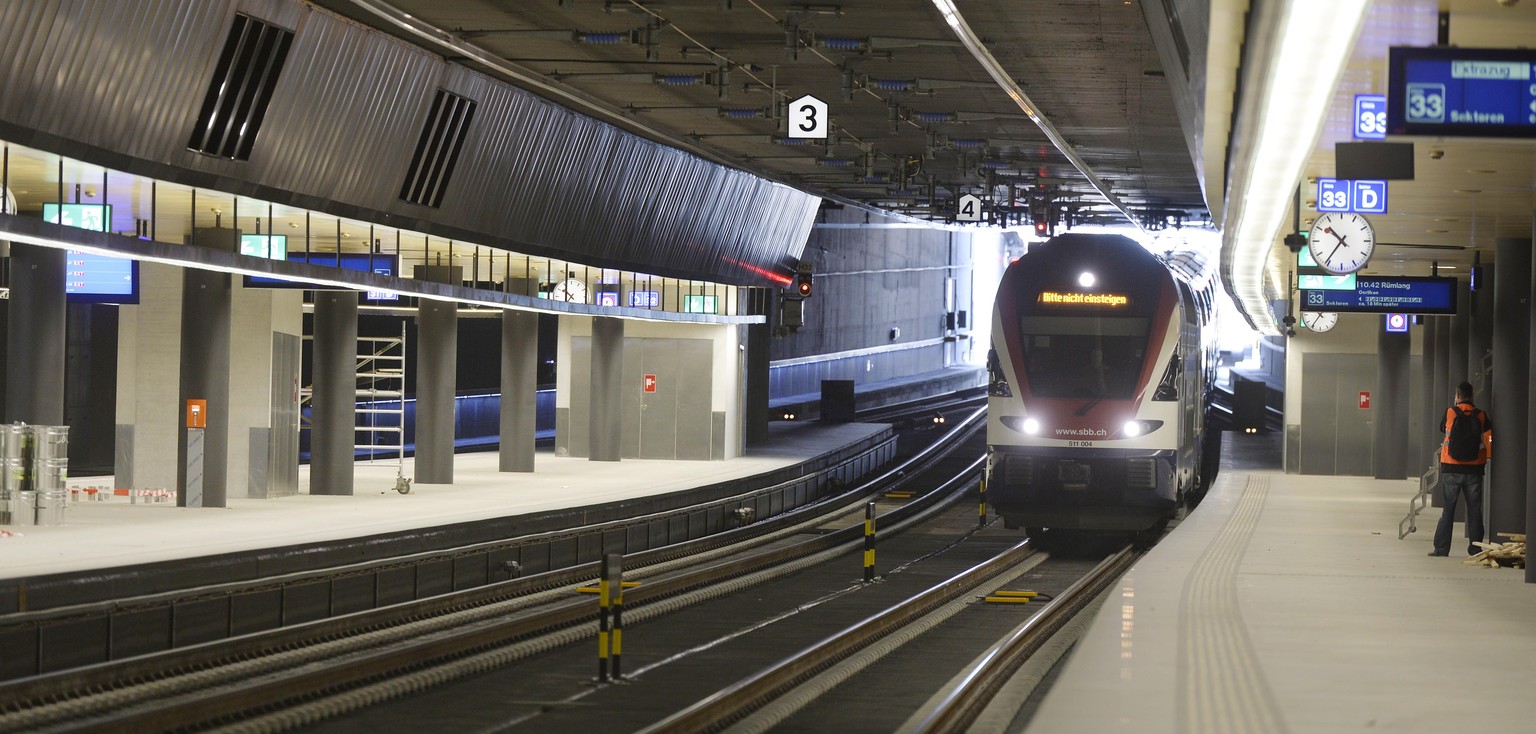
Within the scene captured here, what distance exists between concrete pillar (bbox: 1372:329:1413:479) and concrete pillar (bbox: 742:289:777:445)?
14.2 m

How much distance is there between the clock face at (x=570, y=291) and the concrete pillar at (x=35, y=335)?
14191 mm

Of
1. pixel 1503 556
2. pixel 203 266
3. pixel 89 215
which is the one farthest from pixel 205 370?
pixel 1503 556

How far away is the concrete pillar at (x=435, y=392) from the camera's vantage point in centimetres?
2734

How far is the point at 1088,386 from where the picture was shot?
Result: 20.3 meters

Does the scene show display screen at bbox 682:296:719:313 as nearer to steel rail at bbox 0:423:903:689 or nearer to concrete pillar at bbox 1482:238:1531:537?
steel rail at bbox 0:423:903:689

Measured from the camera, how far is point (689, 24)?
66.8ft

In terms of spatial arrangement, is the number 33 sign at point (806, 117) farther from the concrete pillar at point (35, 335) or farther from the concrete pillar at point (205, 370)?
the concrete pillar at point (35, 335)

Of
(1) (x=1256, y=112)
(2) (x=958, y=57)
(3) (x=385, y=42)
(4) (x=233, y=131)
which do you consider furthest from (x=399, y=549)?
(1) (x=1256, y=112)

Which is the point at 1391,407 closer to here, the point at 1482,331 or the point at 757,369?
the point at 1482,331

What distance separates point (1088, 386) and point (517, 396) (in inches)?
545

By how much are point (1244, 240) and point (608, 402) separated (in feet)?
56.8

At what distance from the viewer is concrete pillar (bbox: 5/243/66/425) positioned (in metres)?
18.0

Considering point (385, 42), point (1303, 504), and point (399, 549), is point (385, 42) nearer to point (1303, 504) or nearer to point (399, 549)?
point (399, 549)

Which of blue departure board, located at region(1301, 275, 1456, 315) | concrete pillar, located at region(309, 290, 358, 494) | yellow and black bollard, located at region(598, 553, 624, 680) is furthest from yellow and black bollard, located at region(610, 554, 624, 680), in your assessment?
concrete pillar, located at region(309, 290, 358, 494)
